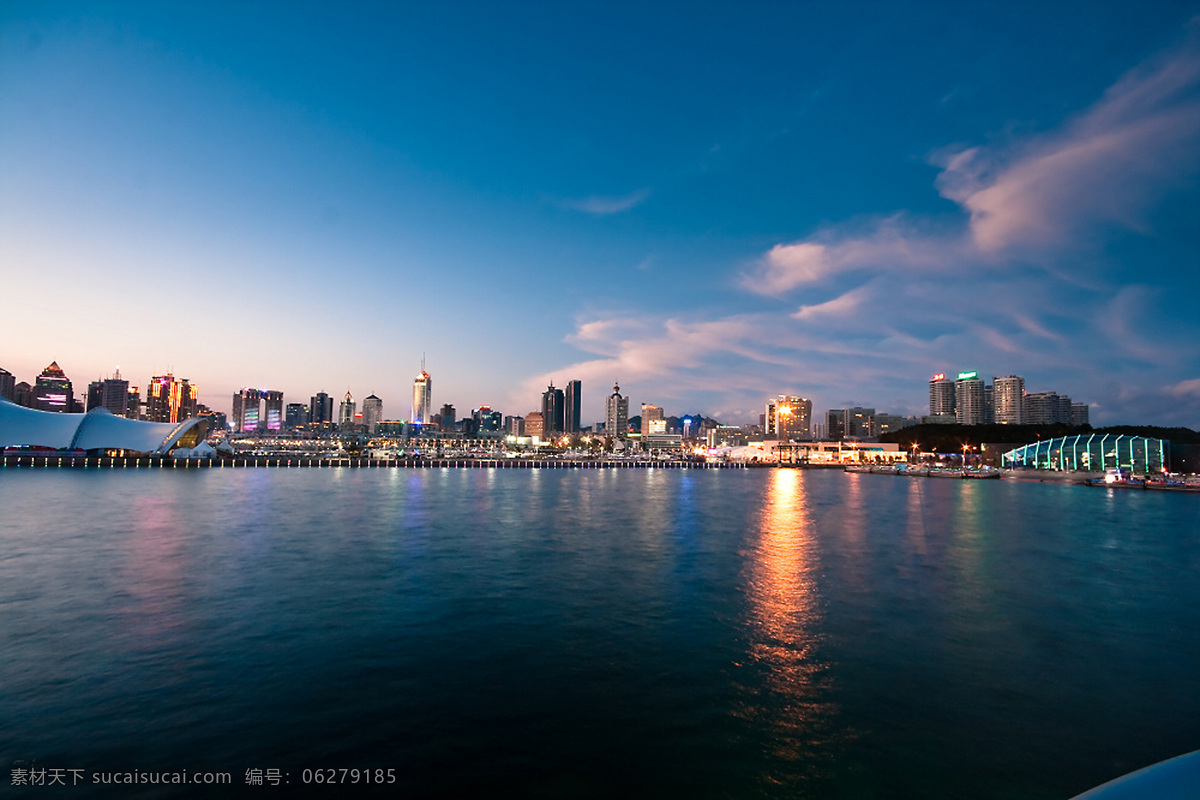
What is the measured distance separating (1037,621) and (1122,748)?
7980mm

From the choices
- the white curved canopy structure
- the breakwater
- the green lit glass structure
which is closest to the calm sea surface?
the green lit glass structure

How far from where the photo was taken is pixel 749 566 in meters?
23.1

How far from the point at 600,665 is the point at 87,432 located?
127 metres

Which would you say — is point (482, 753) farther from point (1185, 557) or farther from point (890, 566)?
point (1185, 557)

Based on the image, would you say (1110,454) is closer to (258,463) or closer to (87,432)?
(258,463)

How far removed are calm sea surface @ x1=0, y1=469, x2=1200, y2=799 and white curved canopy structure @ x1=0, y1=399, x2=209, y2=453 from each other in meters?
94.9

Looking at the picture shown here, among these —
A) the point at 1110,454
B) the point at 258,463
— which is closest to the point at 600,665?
the point at 1110,454

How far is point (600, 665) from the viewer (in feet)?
39.8

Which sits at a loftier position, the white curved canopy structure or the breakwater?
the white curved canopy structure

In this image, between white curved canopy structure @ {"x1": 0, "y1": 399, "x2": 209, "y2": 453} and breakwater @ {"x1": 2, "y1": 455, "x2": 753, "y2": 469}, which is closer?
white curved canopy structure @ {"x1": 0, "y1": 399, "x2": 209, "y2": 453}

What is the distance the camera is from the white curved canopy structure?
318 ft

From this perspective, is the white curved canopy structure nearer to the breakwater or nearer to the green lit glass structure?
the breakwater

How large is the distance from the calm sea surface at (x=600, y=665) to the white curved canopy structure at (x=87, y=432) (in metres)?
94.9

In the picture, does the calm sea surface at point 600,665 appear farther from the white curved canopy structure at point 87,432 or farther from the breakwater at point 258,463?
the breakwater at point 258,463
